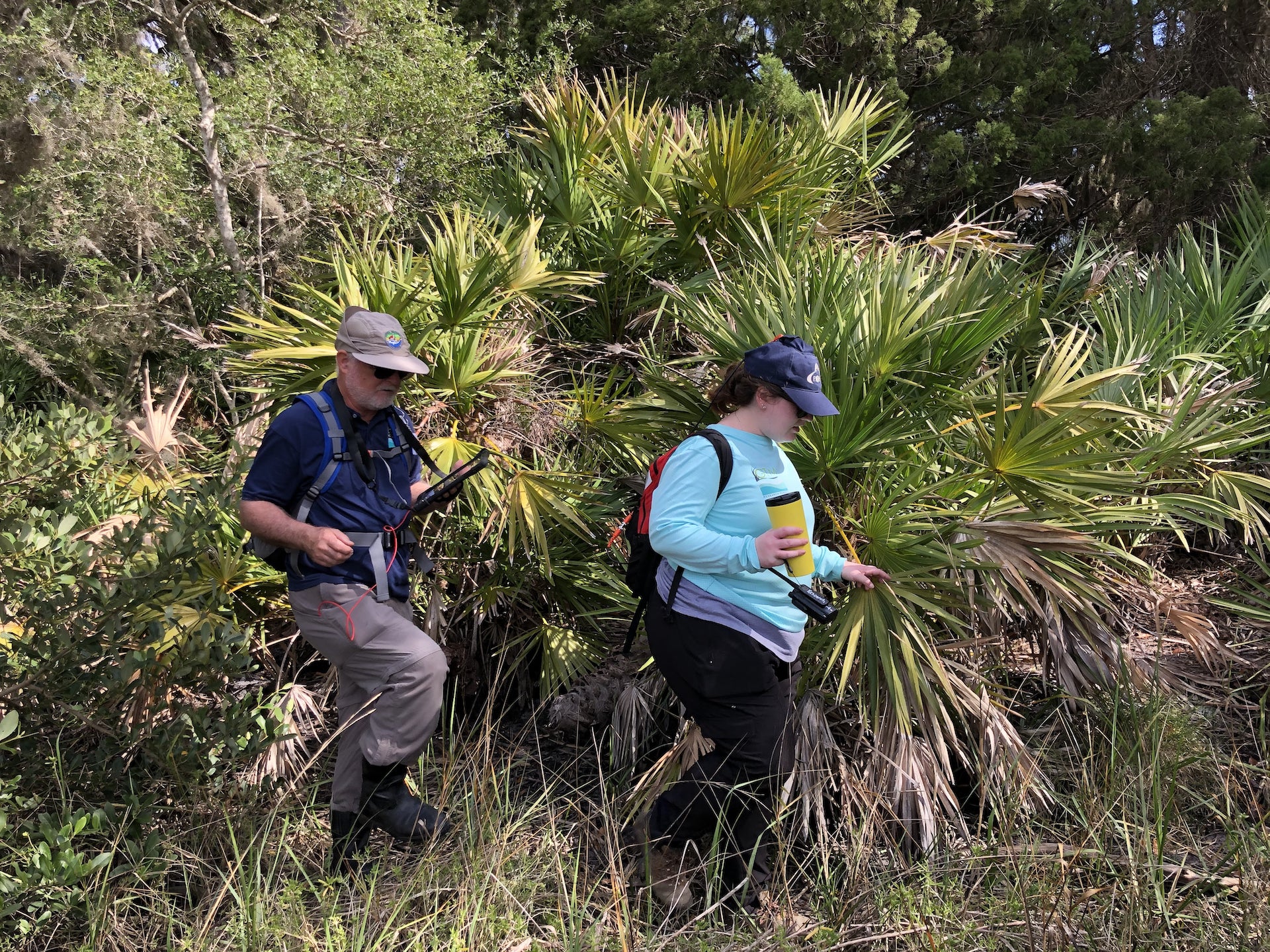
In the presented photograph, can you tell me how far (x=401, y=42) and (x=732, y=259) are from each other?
11.8ft

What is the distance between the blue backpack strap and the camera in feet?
9.71

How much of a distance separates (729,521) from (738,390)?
0.41 m

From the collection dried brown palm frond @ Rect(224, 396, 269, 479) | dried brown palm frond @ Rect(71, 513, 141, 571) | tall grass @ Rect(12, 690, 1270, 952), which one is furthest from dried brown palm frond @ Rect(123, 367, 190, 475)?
tall grass @ Rect(12, 690, 1270, 952)

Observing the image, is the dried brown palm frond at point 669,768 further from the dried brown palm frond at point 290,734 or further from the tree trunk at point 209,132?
the tree trunk at point 209,132

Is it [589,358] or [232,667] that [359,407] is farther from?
[589,358]

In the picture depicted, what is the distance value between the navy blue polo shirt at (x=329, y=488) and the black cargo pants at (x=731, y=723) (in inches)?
34.8

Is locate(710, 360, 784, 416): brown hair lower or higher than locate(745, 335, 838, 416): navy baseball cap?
lower

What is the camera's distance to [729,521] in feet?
9.21

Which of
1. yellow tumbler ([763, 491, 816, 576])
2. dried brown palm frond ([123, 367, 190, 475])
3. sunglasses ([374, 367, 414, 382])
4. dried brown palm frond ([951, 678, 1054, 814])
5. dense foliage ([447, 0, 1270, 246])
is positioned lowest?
dried brown palm frond ([123, 367, 190, 475])

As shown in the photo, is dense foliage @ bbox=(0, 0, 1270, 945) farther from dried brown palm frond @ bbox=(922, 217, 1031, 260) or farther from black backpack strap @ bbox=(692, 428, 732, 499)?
black backpack strap @ bbox=(692, 428, 732, 499)

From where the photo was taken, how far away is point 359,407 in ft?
10.1

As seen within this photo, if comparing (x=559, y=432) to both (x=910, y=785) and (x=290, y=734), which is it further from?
(x=910, y=785)

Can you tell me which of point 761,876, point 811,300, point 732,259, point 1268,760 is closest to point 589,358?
point 732,259

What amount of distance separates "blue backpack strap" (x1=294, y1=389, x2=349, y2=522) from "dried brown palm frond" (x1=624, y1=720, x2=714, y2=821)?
5.06 feet
